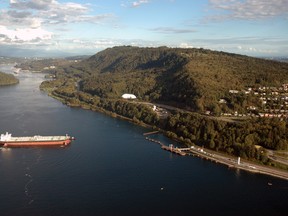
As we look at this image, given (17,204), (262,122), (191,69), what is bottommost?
(17,204)

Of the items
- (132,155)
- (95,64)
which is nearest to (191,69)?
(132,155)

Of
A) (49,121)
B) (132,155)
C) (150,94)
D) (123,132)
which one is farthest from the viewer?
(150,94)

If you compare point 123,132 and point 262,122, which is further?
point 123,132

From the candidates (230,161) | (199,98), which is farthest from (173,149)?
(199,98)

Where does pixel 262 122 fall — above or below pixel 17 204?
above

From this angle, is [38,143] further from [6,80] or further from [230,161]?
[6,80]

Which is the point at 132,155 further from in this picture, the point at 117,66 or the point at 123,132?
the point at 117,66

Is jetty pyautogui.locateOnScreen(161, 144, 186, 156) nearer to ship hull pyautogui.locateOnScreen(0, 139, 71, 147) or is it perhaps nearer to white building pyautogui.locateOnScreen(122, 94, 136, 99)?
ship hull pyautogui.locateOnScreen(0, 139, 71, 147)

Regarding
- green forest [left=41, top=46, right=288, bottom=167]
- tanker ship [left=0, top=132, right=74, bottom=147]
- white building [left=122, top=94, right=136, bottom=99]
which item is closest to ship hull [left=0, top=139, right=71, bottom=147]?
tanker ship [left=0, top=132, right=74, bottom=147]
